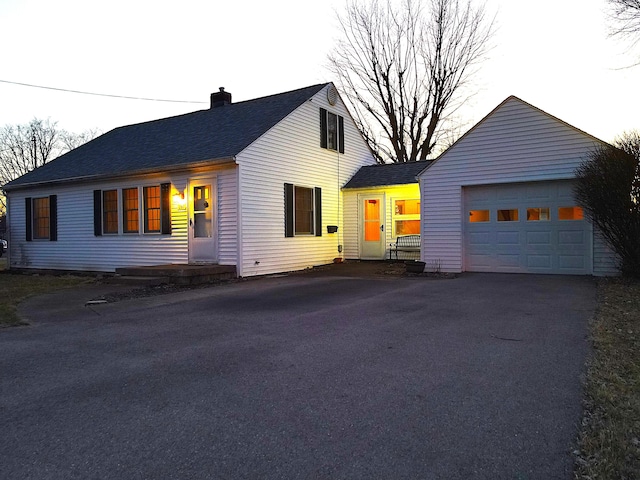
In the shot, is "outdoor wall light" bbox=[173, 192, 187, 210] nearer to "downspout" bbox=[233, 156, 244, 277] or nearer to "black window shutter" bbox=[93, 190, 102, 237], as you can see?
"downspout" bbox=[233, 156, 244, 277]

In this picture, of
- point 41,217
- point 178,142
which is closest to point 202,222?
point 178,142

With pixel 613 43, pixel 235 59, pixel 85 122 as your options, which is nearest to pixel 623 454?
pixel 613 43

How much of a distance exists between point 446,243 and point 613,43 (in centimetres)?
781

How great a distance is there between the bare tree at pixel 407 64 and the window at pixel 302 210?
1455 cm

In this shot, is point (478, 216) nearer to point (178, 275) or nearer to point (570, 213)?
point (570, 213)

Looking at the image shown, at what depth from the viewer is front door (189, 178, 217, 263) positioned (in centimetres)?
1220

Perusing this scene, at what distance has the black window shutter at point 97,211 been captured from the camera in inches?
561

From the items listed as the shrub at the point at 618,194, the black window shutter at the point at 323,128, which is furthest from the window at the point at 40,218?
the shrub at the point at 618,194

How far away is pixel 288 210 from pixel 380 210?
3.71m

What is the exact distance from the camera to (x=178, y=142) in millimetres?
14484

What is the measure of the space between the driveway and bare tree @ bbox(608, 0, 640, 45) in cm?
1022

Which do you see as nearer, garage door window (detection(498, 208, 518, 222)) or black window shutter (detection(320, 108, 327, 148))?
garage door window (detection(498, 208, 518, 222))

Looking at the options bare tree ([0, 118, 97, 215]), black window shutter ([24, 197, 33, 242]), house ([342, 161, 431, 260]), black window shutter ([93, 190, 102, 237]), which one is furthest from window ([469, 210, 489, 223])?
bare tree ([0, 118, 97, 215])

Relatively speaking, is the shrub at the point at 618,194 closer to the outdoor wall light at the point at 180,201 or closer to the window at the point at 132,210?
the outdoor wall light at the point at 180,201
